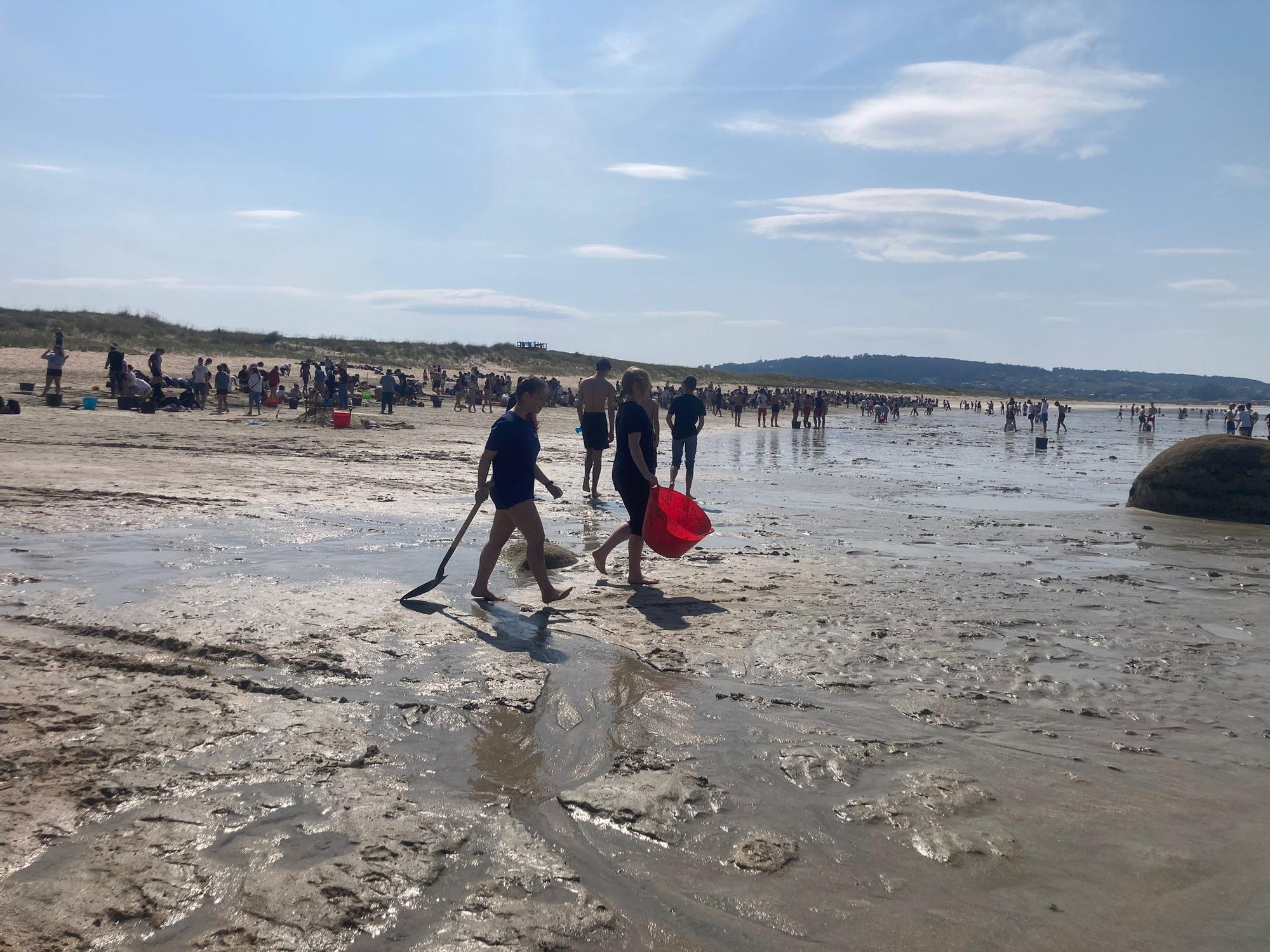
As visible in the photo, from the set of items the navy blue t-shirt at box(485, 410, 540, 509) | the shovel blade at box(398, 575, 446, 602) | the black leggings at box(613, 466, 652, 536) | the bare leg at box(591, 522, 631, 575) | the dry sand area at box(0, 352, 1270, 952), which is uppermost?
the navy blue t-shirt at box(485, 410, 540, 509)

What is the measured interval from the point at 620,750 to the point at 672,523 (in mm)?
3645

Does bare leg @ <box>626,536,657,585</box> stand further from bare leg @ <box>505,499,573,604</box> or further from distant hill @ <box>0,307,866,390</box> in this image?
distant hill @ <box>0,307,866,390</box>

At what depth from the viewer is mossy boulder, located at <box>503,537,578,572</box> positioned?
322 inches

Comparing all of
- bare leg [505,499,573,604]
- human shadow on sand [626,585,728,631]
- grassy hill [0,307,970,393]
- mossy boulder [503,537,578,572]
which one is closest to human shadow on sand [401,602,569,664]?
bare leg [505,499,573,604]

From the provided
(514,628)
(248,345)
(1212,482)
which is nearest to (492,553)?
(514,628)

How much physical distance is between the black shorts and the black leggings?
4.50m

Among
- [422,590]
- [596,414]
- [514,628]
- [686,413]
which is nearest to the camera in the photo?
[514,628]

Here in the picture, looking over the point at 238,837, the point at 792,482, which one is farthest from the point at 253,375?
the point at 238,837

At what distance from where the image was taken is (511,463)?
22.4 feet

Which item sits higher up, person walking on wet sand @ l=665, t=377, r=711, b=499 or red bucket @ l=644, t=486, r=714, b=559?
person walking on wet sand @ l=665, t=377, r=711, b=499

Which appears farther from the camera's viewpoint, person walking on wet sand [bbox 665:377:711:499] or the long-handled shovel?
person walking on wet sand [bbox 665:377:711:499]

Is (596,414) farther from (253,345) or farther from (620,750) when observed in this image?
(253,345)

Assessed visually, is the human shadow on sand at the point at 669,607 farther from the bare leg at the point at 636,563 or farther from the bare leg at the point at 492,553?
the bare leg at the point at 492,553

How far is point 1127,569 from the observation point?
8.85 meters
